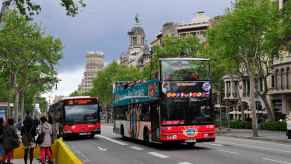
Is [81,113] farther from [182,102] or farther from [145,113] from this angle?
[182,102]

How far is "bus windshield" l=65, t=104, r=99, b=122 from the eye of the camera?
1538 inches

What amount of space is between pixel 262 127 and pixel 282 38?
16.1 meters

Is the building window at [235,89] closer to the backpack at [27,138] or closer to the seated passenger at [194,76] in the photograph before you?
the seated passenger at [194,76]

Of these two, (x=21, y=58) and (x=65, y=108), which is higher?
Result: (x=21, y=58)

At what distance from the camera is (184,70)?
26.3 metres

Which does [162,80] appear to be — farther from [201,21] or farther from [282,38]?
[201,21]

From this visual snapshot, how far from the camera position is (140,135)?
3028cm

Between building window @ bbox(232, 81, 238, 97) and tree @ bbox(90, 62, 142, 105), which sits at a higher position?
tree @ bbox(90, 62, 142, 105)

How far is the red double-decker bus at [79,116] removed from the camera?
3900 centimetres

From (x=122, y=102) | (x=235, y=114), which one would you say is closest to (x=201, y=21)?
(x=235, y=114)

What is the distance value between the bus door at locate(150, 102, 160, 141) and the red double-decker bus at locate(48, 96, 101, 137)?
494 inches

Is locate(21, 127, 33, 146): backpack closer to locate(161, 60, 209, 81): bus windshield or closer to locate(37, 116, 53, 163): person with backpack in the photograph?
locate(37, 116, 53, 163): person with backpack

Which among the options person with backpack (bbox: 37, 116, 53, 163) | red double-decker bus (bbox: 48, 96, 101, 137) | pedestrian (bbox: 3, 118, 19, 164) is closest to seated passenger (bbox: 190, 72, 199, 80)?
person with backpack (bbox: 37, 116, 53, 163)

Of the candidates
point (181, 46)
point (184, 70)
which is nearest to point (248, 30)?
point (184, 70)
